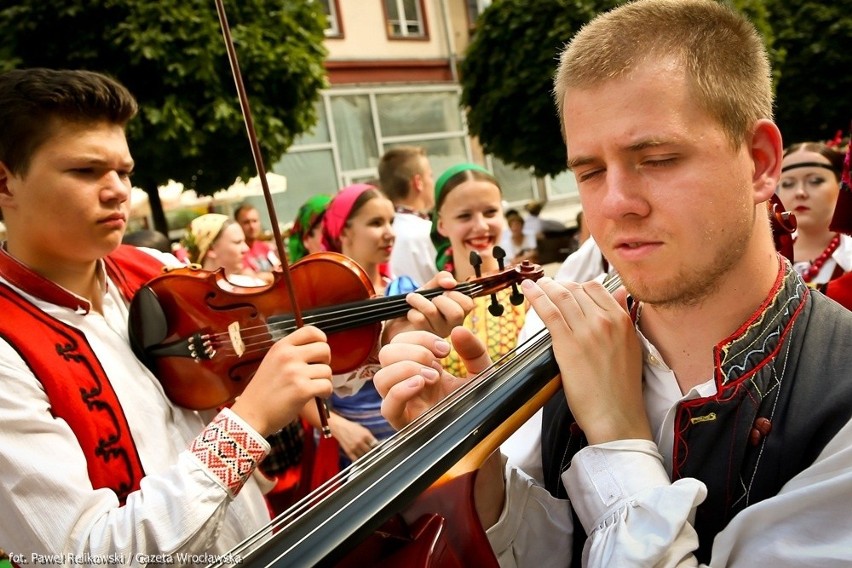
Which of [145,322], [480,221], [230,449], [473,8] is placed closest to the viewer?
[230,449]

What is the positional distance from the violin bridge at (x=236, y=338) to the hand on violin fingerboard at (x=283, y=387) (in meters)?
0.35

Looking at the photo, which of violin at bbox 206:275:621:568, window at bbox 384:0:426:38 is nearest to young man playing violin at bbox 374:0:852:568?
violin at bbox 206:275:621:568

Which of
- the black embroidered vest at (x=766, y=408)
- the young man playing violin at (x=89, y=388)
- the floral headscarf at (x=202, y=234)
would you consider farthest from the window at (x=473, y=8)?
the black embroidered vest at (x=766, y=408)

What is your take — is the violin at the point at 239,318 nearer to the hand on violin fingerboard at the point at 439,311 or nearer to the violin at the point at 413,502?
the hand on violin fingerboard at the point at 439,311

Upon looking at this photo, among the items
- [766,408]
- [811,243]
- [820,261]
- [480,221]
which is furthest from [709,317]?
[811,243]

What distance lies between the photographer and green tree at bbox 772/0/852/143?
32.9 ft

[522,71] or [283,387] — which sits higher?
[522,71]

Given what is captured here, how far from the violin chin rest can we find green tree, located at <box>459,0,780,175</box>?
21.4 ft

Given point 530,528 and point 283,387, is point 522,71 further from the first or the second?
point 530,528

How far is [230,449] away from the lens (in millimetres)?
1301

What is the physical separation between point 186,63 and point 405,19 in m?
9.54

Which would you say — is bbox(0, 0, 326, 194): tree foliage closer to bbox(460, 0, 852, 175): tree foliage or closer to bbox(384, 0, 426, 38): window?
bbox(460, 0, 852, 175): tree foliage

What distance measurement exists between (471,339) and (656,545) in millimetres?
539

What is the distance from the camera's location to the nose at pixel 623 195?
960mm
